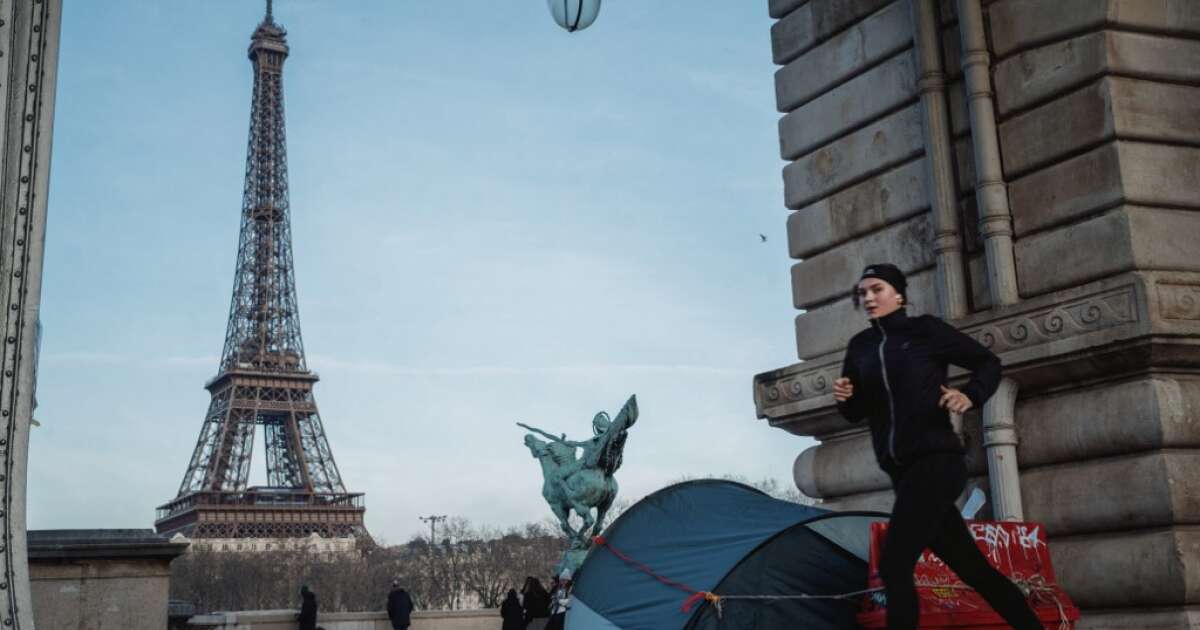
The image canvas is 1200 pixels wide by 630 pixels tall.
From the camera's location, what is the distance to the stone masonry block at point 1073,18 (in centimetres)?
870

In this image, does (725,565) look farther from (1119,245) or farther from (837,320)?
(837,320)

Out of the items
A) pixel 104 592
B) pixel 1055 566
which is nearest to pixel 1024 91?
pixel 1055 566

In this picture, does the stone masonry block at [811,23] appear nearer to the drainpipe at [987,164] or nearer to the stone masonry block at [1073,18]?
the drainpipe at [987,164]

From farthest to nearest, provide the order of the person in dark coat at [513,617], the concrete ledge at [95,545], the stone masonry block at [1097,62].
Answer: the person in dark coat at [513,617] < the concrete ledge at [95,545] < the stone masonry block at [1097,62]

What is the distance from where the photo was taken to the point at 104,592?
536 inches

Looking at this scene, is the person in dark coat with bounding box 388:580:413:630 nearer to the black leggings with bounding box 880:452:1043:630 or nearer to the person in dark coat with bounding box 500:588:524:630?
the person in dark coat with bounding box 500:588:524:630

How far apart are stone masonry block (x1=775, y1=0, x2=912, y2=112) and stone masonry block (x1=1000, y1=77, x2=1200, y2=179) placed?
72.4 inches

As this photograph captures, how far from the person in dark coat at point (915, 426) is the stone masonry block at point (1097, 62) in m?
3.91

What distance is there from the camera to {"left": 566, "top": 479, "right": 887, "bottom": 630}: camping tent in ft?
22.2

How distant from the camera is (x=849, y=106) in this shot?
1100cm

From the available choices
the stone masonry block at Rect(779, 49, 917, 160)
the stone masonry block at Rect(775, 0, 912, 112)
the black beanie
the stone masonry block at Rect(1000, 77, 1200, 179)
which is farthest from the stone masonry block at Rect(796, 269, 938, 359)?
the black beanie

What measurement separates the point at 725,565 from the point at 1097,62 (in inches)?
177

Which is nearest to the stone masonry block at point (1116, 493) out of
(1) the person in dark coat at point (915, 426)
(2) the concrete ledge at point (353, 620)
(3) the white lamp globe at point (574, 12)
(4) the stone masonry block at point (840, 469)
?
(4) the stone masonry block at point (840, 469)

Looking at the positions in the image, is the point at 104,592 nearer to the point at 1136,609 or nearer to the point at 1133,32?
the point at 1136,609
